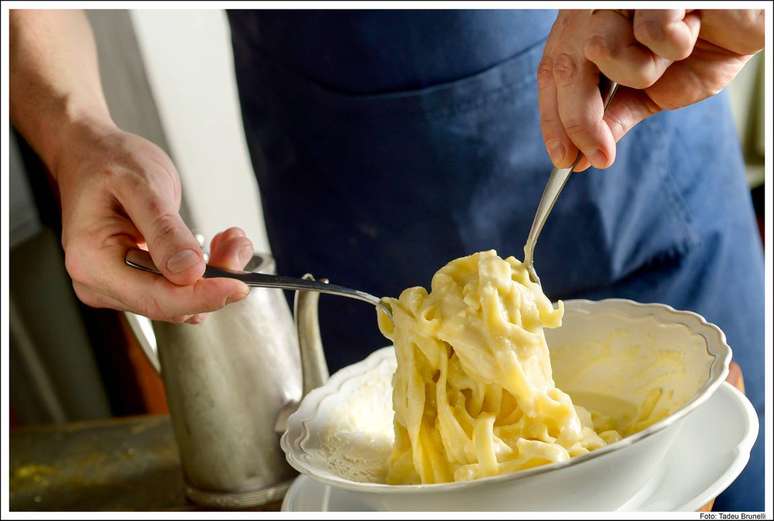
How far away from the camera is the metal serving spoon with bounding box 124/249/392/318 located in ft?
2.82

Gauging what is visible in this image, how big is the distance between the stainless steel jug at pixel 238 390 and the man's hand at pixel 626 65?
1.21ft

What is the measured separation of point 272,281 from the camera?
34.5 inches

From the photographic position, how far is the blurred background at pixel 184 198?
7.05ft

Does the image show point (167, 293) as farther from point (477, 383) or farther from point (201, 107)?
point (201, 107)

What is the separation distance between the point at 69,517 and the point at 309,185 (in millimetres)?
553

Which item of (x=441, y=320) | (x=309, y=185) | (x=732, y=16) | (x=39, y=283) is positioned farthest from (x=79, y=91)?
(x=39, y=283)

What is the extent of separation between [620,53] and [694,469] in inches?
14.3

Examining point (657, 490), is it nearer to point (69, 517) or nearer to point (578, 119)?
point (578, 119)

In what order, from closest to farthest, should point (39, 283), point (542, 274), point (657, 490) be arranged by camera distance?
point (657, 490)
point (542, 274)
point (39, 283)

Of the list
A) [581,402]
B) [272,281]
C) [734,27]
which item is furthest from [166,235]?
[734,27]

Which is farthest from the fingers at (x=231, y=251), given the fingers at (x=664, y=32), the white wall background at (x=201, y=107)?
the white wall background at (x=201, y=107)

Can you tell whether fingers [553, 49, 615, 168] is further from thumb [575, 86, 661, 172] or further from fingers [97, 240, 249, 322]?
fingers [97, 240, 249, 322]

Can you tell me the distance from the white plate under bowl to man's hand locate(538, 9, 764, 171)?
25 cm

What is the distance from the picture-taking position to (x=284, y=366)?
1.11 meters
